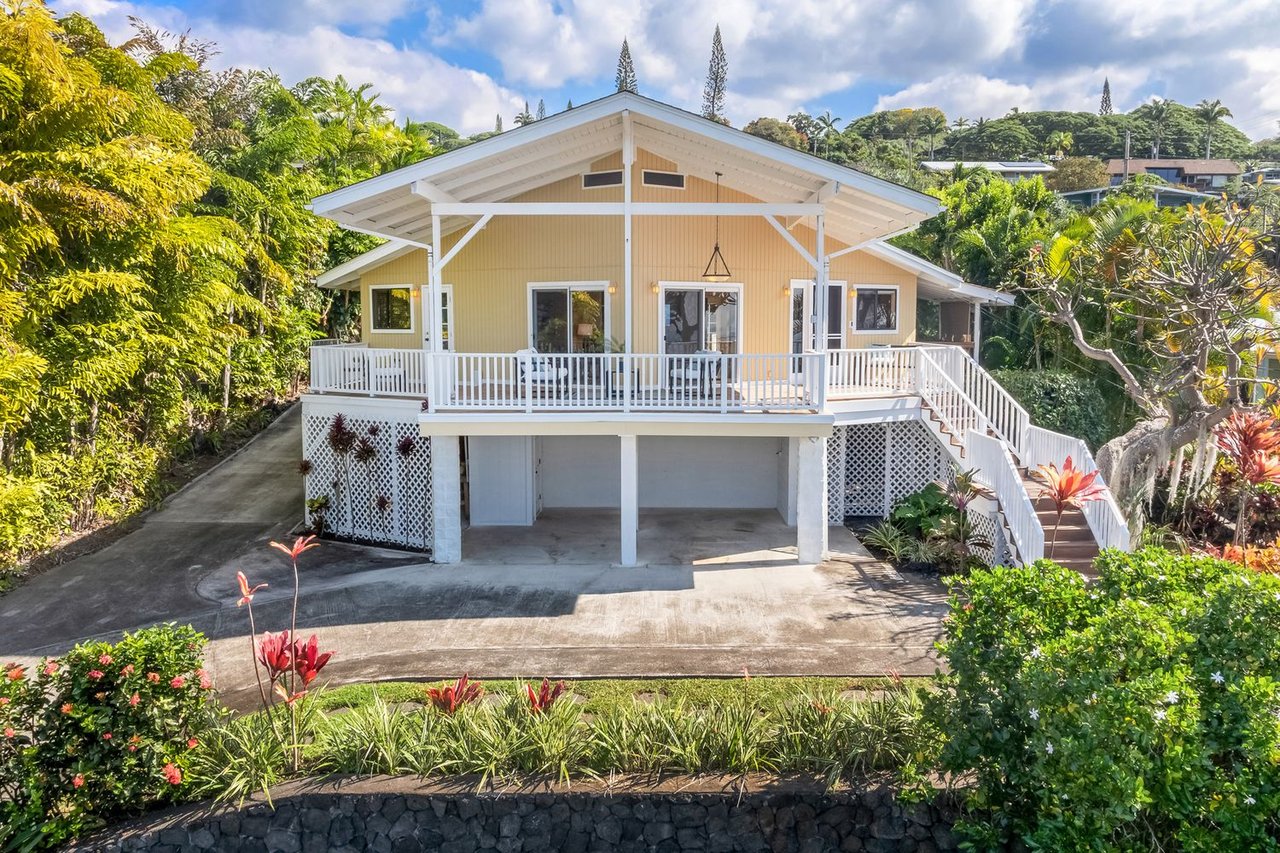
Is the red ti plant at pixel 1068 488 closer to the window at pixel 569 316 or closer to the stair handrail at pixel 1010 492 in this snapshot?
the stair handrail at pixel 1010 492

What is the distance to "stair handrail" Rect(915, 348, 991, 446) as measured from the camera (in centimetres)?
1333

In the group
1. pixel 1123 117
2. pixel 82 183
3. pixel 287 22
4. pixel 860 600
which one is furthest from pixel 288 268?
pixel 1123 117

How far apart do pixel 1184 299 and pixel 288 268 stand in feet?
60.8

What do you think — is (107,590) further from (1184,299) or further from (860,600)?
(1184,299)

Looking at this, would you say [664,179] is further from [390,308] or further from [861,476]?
[861,476]

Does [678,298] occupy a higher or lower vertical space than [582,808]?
higher

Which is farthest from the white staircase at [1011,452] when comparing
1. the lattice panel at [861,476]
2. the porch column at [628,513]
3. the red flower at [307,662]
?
the red flower at [307,662]

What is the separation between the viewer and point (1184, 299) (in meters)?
12.7

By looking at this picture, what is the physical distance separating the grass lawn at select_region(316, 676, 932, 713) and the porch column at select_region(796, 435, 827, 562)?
4.20 m

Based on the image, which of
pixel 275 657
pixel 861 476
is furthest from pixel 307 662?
pixel 861 476

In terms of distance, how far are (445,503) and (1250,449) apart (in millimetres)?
12228

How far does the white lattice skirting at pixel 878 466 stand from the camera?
14.6m

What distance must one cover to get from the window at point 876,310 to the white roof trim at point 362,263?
9.34m

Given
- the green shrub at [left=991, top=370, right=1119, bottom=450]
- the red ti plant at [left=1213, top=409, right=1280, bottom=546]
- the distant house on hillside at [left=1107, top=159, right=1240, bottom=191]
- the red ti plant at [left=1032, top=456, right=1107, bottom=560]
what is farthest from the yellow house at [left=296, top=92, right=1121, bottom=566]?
the distant house on hillside at [left=1107, top=159, right=1240, bottom=191]
